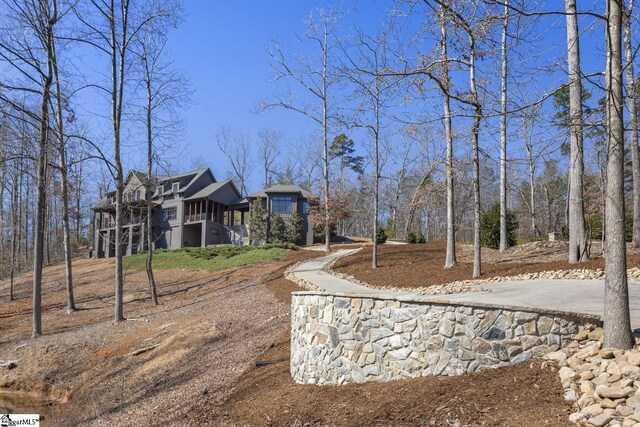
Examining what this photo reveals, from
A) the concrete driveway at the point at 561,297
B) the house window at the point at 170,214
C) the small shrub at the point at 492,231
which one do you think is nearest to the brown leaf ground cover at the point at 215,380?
the concrete driveway at the point at 561,297

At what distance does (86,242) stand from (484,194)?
4469 centimetres

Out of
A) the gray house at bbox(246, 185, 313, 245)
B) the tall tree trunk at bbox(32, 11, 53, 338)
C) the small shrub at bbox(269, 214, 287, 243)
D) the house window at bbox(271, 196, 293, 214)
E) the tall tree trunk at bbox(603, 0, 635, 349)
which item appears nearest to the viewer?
the tall tree trunk at bbox(603, 0, 635, 349)

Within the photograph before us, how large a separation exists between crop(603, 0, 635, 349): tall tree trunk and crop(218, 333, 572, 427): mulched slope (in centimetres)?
72

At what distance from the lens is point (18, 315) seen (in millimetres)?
16969

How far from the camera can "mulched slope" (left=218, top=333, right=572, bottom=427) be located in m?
3.99

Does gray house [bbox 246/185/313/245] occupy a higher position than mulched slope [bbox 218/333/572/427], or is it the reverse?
gray house [bbox 246/185/313/245]

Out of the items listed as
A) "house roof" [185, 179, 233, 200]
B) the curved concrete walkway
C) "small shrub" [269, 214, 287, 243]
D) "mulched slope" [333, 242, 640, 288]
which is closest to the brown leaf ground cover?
the curved concrete walkway

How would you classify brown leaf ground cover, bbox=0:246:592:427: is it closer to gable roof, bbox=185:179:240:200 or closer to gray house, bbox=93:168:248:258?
gable roof, bbox=185:179:240:200

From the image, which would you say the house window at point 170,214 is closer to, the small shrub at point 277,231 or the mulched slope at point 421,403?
the small shrub at point 277,231

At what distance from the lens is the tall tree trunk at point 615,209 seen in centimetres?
430

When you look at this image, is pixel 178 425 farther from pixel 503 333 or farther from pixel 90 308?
pixel 90 308

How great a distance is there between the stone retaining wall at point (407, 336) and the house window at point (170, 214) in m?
34.3

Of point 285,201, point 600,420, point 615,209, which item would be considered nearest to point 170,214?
point 285,201

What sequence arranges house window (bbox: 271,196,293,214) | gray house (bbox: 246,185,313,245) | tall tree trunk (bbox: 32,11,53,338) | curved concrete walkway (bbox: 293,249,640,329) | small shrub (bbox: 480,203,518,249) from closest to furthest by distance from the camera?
1. curved concrete walkway (bbox: 293,249,640,329)
2. tall tree trunk (bbox: 32,11,53,338)
3. small shrub (bbox: 480,203,518,249)
4. gray house (bbox: 246,185,313,245)
5. house window (bbox: 271,196,293,214)
